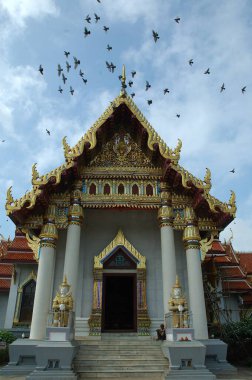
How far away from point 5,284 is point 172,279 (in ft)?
25.4

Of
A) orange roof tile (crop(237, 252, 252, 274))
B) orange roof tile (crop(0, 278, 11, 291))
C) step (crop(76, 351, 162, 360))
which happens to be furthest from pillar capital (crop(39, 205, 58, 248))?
orange roof tile (crop(237, 252, 252, 274))

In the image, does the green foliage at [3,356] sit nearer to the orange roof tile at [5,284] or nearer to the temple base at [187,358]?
the orange roof tile at [5,284]

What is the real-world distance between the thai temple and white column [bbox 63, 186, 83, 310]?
0.03 meters

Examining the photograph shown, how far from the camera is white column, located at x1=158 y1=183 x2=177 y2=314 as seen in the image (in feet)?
28.9

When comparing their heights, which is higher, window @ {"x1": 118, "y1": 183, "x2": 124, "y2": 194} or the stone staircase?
window @ {"x1": 118, "y1": 183, "x2": 124, "y2": 194}

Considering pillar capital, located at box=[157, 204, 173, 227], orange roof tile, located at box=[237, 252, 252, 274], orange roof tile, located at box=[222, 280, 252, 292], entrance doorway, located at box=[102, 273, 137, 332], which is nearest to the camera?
pillar capital, located at box=[157, 204, 173, 227]

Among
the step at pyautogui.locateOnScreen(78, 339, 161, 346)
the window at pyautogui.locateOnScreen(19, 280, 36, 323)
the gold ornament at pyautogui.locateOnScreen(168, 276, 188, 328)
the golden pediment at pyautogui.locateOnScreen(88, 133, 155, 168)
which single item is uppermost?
the golden pediment at pyautogui.locateOnScreen(88, 133, 155, 168)

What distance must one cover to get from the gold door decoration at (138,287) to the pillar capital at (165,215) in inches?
55.2

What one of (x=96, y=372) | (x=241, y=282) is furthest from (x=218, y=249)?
(x=96, y=372)

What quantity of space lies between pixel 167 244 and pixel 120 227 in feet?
6.80

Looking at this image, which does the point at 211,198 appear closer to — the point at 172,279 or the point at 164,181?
the point at 164,181

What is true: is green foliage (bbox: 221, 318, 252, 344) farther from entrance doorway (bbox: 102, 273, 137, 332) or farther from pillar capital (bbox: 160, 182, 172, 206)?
pillar capital (bbox: 160, 182, 172, 206)

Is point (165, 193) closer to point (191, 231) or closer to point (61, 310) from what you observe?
point (191, 231)

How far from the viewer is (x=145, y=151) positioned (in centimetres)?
1063
